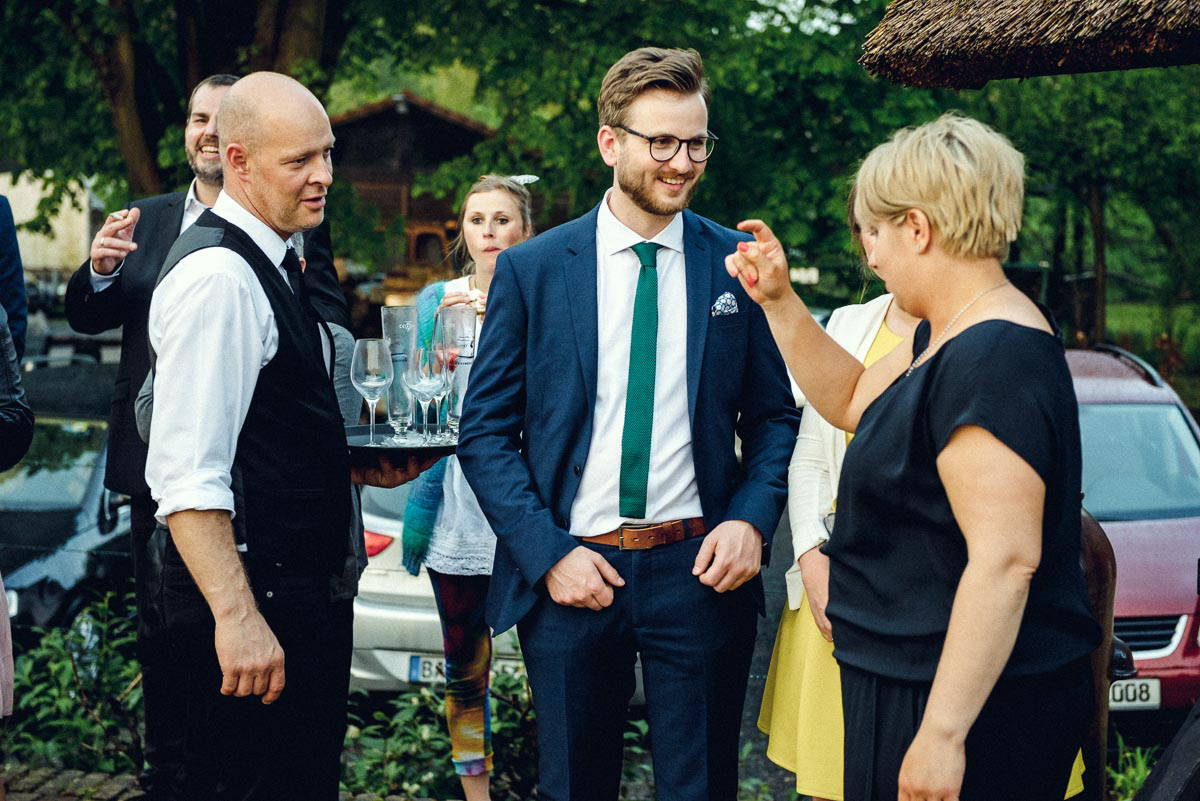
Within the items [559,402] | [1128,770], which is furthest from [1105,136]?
[559,402]

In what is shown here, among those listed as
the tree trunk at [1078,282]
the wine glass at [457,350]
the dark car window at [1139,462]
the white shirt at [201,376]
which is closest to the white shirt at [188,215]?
the wine glass at [457,350]

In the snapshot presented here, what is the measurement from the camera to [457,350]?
11.0ft

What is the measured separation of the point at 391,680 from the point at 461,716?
64.0 inches

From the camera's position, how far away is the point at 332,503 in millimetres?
2766

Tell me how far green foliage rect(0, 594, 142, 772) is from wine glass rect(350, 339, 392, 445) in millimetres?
2175

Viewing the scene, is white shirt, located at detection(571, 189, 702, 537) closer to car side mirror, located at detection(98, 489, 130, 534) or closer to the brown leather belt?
the brown leather belt

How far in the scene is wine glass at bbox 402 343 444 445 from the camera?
3.24 m

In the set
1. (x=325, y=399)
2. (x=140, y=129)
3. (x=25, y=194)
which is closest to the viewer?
(x=325, y=399)

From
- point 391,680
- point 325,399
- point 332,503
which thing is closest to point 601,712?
point 332,503

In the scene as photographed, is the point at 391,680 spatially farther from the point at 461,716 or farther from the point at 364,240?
the point at 364,240

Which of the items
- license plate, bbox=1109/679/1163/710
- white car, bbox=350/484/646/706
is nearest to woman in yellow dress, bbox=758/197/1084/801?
white car, bbox=350/484/646/706

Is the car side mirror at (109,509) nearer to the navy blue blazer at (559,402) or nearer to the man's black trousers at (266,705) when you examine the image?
the man's black trousers at (266,705)

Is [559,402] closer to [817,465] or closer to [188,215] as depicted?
[817,465]

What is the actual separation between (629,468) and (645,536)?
0.17 metres
